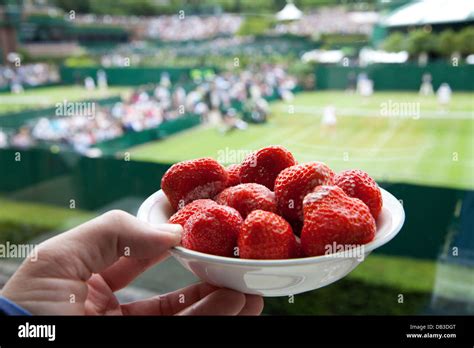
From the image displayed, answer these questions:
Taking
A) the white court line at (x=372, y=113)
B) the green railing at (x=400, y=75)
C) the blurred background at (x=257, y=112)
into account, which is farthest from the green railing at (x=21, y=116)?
the green railing at (x=400, y=75)

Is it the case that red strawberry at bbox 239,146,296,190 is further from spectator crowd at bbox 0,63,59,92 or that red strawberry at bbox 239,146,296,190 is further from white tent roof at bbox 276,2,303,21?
spectator crowd at bbox 0,63,59,92

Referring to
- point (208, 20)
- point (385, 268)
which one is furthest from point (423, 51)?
point (385, 268)

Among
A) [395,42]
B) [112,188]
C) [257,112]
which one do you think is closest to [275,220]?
[112,188]

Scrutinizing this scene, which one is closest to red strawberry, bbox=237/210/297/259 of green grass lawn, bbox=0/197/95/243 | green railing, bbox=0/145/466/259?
green railing, bbox=0/145/466/259

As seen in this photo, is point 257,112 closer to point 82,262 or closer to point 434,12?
point 434,12

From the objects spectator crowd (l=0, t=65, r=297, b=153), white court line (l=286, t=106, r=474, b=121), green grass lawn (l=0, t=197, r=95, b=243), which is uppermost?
spectator crowd (l=0, t=65, r=297, b=153)
